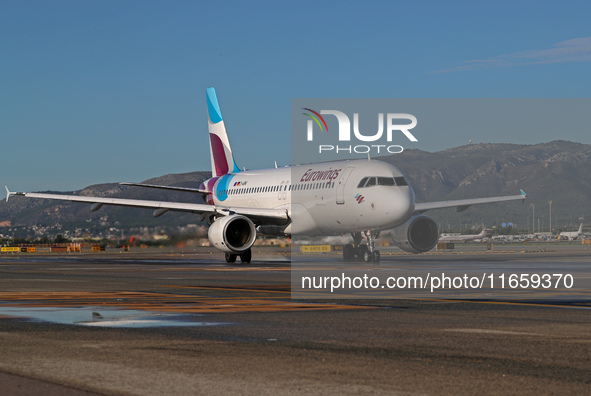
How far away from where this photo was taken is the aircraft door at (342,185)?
1463 inches

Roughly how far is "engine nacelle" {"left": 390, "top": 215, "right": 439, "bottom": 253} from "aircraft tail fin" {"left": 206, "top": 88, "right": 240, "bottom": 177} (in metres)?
13.7

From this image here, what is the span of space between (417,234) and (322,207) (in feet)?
20.1

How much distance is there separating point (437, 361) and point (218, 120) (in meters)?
46.8

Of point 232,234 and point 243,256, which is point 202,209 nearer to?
point 232,234

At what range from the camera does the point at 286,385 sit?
731cm

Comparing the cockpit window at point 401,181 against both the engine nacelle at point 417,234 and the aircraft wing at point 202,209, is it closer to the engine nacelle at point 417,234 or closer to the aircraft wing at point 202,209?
the engine nacelle at point 417,234

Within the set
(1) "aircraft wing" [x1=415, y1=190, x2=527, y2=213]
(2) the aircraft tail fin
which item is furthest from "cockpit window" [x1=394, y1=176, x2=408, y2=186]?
(2) the aircraft tail fin

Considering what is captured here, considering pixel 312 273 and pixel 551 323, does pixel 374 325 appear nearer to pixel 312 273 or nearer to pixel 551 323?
pixel 551 323

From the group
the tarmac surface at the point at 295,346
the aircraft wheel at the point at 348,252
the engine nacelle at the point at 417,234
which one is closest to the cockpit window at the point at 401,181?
the engine nacelle at the point at 417,234

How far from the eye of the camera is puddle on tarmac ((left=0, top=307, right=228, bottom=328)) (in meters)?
12.3

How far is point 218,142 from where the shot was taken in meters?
54.1

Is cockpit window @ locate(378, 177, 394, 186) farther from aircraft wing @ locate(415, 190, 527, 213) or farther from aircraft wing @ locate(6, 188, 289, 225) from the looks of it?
aircraft wing @ locate(415, 190, 527, 213)

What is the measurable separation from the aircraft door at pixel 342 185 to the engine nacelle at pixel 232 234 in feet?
13.2

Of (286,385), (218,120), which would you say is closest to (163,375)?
Result: (286,385)
